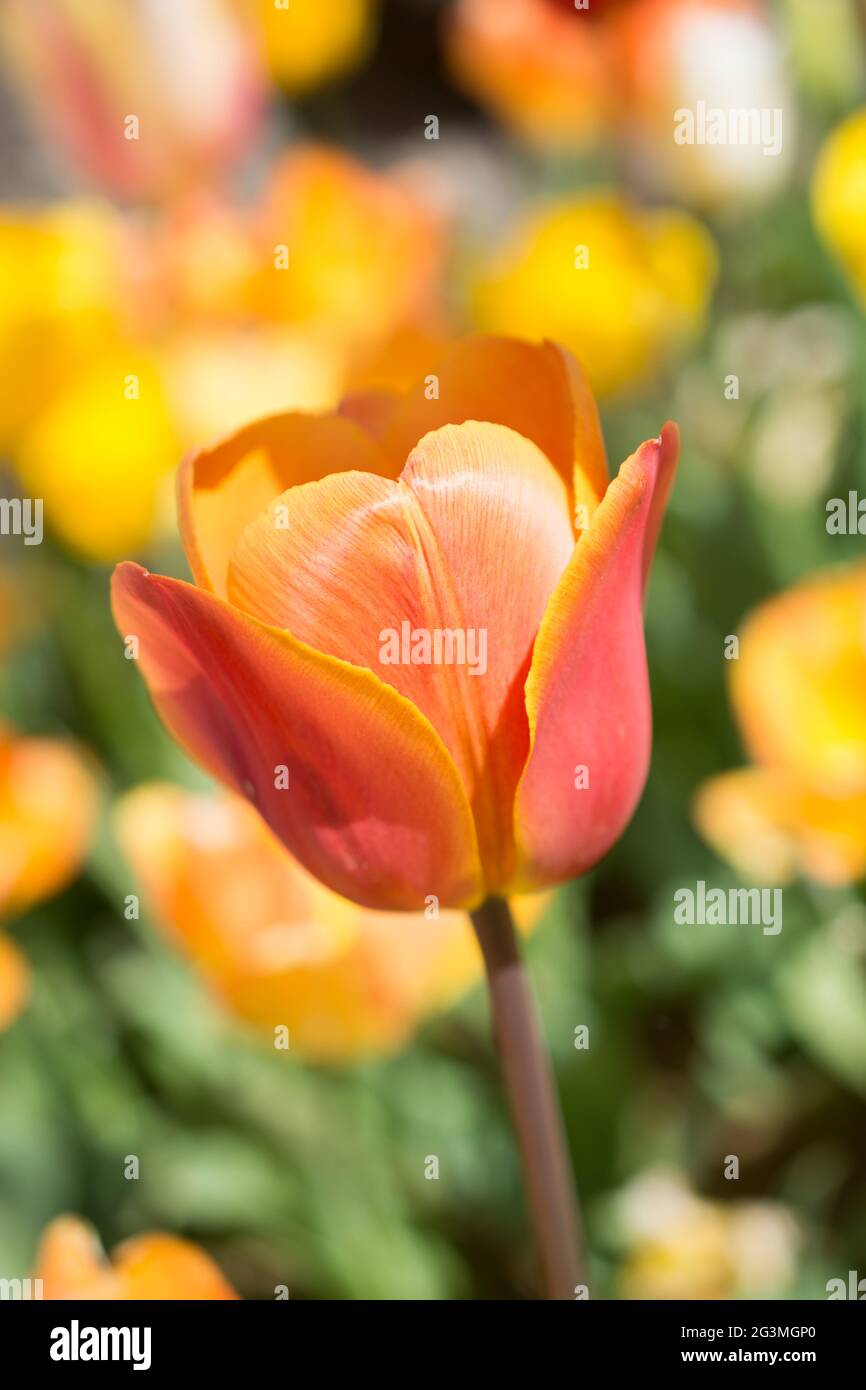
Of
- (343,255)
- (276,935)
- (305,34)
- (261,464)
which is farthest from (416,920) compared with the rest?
(305,34)

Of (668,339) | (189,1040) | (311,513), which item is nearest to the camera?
(311,513)

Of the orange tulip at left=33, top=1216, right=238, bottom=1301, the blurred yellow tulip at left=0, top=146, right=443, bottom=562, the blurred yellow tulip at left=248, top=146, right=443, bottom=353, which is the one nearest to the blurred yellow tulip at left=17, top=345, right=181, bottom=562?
the blurred yellow tulip at left=0, top=146, right=443, bottom=562

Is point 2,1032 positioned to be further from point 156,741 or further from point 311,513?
point 311,513

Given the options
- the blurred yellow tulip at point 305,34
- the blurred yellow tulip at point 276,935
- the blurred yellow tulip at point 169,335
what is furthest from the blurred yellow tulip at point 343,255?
the blurred yellow tulip at point 276,935

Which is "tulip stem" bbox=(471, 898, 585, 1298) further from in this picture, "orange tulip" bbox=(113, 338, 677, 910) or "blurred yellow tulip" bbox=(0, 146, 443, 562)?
"blurred yellow tulip" bbox=(0, 146, 443, 562)

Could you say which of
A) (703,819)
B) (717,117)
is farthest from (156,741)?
(717,117)

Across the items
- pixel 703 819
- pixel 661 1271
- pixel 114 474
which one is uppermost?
pixel 114 474
